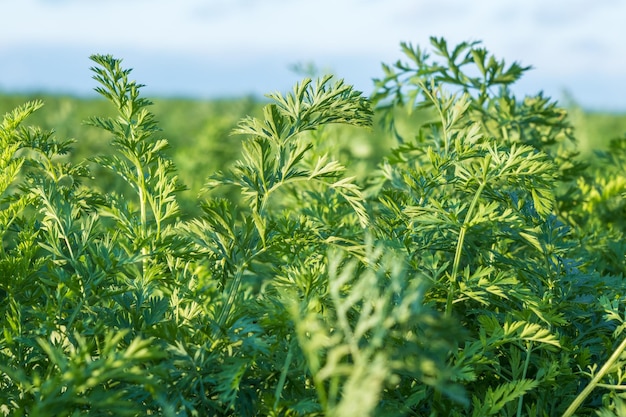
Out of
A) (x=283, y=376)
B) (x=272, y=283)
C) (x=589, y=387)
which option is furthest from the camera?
(x=272, y=283)

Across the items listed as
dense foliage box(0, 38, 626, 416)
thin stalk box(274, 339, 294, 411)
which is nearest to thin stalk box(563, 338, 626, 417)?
dense foliage box(0, 38, 626, 416)

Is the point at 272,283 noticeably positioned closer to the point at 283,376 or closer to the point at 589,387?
the point at 283,376

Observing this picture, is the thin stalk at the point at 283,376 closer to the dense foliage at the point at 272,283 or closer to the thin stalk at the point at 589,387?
the dense foliage at the point at 272,283

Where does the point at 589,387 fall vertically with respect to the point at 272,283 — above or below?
below

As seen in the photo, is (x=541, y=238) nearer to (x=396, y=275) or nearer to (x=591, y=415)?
(x=591, y=415)

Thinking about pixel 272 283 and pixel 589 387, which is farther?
pixel 272 283

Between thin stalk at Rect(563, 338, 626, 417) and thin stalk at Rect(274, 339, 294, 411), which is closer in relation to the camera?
thin stalk at Rect(274, 339, 294, 411)

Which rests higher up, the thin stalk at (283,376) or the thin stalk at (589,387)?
the thin stalk at (283,376)

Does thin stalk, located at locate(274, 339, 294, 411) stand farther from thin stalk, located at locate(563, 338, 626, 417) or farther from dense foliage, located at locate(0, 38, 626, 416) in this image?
thin stalk, located at locate(563, 338, 626, 417)

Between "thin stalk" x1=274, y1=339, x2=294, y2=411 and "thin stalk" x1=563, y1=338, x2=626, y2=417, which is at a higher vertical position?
"thin stalk" x1=274, y1=339, x2=294, y2=411

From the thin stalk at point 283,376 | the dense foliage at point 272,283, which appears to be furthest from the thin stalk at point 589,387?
the thin stalk at point 283,376

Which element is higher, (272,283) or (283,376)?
(272,283)

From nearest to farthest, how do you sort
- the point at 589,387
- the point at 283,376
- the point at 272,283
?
the point at 283,376, the point at 589,387, the point at 272,283

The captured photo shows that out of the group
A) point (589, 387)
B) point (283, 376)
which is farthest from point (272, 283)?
point (589, 387)
